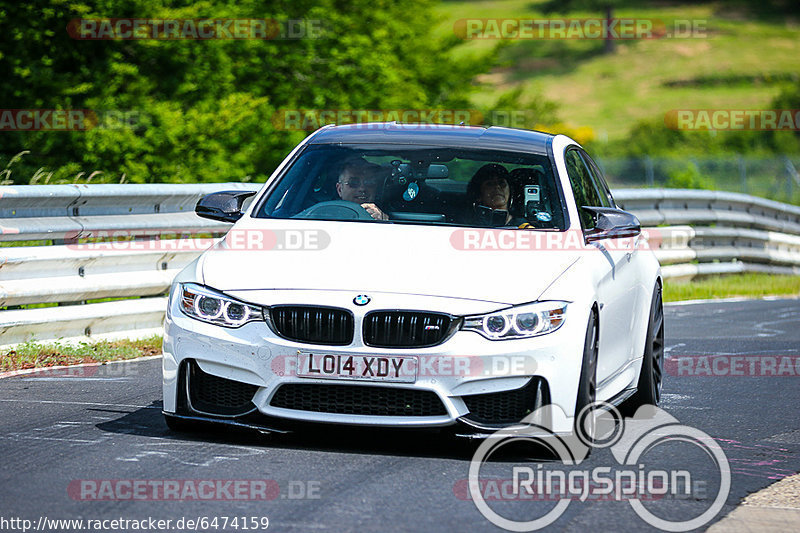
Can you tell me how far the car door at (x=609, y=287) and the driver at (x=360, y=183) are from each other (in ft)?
3.54

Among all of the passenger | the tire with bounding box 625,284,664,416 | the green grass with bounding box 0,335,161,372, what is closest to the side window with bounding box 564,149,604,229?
the passenger

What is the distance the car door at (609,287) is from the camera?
22.2ft

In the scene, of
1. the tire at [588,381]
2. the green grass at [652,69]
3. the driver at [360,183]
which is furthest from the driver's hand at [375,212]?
the green grass at [652,69]

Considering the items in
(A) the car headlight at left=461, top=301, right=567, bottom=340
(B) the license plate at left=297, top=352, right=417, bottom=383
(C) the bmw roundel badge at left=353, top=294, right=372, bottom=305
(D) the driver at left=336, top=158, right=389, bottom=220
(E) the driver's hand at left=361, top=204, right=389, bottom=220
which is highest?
(D) the driver at left=336, top=158, right=389, bottom=220

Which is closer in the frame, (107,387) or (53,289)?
(107,387)

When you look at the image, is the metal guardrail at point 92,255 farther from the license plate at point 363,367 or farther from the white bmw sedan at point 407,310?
the license plate at point 363,367

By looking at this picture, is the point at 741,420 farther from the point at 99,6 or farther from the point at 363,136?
the point at 99,6

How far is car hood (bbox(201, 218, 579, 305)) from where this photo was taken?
6.16 m

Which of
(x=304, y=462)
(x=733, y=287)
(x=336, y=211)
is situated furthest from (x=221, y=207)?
(x=733, y=287)

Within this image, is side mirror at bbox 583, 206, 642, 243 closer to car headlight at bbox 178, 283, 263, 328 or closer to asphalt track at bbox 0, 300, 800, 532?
asphalt track at bbox 0, 300, 800, 532

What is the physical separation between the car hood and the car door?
0.32 meters

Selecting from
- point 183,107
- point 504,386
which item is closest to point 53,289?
point 504,386

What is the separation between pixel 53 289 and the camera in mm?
9297

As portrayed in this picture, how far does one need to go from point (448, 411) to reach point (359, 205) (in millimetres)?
1608
